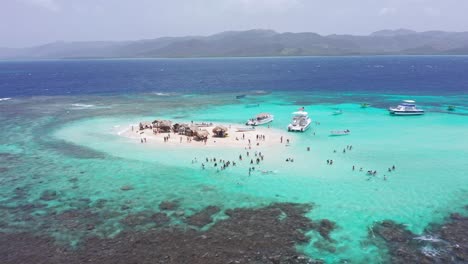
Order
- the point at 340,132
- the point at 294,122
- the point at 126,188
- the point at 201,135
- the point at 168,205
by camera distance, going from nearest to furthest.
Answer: the point at 168,205 < the point at 126,188 < the point at 201,135 < the point at 340,132 < the point at 294,122

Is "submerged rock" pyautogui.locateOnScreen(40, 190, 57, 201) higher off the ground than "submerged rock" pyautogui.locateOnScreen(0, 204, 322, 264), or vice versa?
"submerged rock" pyautogui.locateOnScreen(40, 190, 57, 201)

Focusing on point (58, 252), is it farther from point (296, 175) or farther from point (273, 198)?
point (296, 175)

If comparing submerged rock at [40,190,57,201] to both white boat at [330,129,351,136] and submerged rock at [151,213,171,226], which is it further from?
white boat at [330,129,351,136]

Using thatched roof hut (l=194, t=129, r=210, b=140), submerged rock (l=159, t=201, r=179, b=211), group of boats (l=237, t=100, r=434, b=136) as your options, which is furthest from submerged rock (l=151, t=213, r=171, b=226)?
group of boats (l=237, t=100, r=434, b=136)

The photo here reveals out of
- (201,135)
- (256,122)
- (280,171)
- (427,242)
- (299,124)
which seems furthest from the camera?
(256,122)

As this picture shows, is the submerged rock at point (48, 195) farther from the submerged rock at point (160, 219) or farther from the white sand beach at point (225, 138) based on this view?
the white sand beach at point (225, 138)

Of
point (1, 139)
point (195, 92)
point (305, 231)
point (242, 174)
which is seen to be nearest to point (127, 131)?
point (1, 139)

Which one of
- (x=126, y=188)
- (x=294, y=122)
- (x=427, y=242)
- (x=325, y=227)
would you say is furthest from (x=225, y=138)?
(x=427, y=242)

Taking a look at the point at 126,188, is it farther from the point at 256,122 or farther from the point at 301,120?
the point at 301,120
